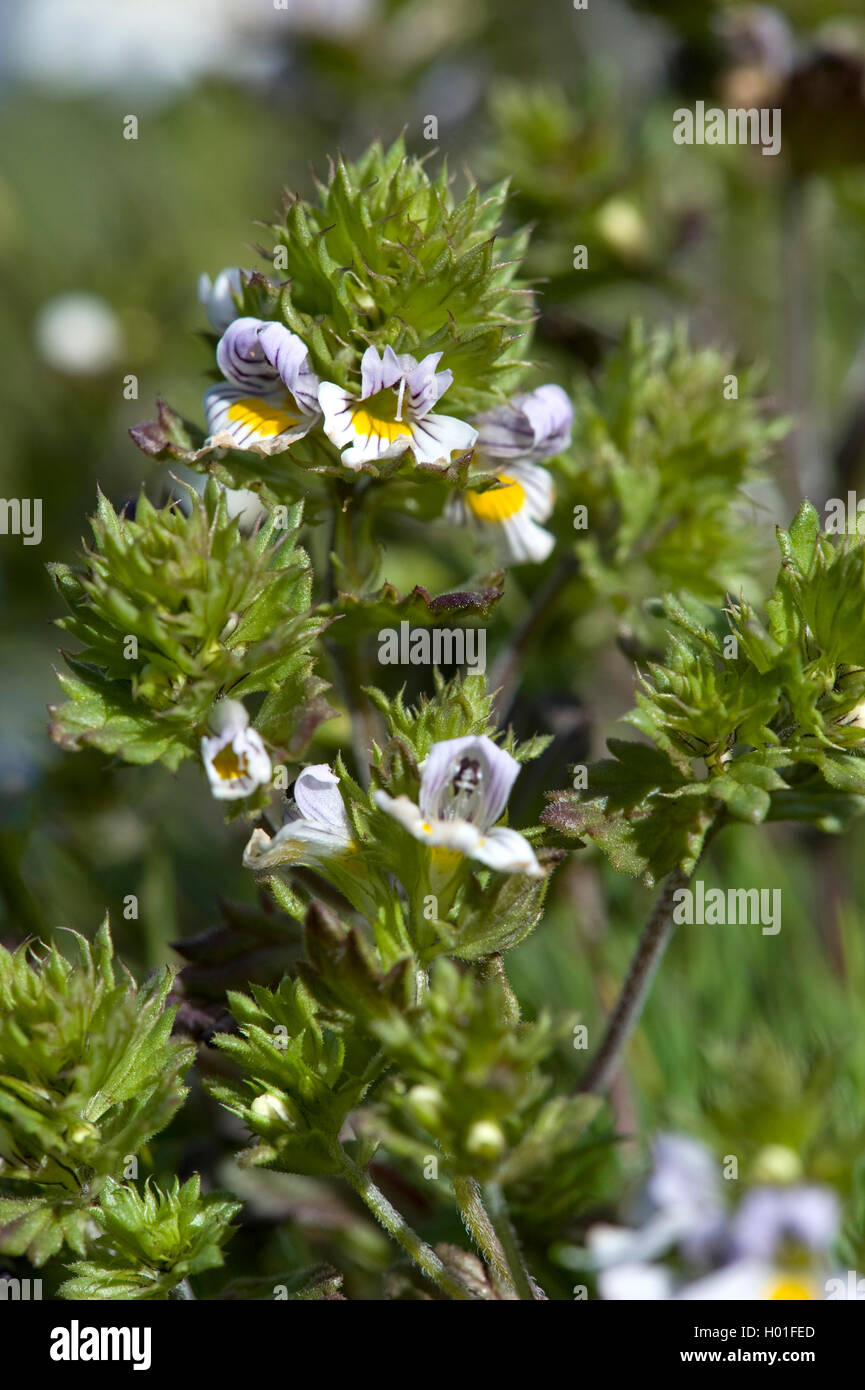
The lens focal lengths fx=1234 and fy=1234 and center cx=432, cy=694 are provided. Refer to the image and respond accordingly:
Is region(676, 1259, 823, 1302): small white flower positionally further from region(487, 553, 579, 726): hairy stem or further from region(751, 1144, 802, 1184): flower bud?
region(487, 553, 579, 726): hairy stem

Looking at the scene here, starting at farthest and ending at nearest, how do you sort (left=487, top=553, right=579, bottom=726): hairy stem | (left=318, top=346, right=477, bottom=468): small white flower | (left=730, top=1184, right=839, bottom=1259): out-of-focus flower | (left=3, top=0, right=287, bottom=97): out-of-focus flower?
(left=3, top=0, right=287, bottom=97): out-of-focus flower
(left=487, top=553, right=579, bottom=726): hairy stem
(left=318, top=346, right=477, bottom=468): small white flower
(left=730, top=1184, right=839, bottom=1259): out-of-focus flower

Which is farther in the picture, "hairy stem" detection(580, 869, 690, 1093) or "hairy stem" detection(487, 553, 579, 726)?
"hairy stem" detection(487, 553, 579, 726)

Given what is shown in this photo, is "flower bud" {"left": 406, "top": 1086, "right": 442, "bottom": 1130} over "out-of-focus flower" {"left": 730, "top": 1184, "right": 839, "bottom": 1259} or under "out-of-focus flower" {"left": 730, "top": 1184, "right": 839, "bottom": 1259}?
over

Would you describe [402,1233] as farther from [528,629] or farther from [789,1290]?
[528,629]

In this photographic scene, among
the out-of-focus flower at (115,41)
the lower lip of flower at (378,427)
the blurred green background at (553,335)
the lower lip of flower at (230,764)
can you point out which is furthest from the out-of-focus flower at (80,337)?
the lower lip of flower at (230,764)

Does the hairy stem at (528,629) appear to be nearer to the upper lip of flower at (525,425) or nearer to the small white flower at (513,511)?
the small white flower at (513,511)

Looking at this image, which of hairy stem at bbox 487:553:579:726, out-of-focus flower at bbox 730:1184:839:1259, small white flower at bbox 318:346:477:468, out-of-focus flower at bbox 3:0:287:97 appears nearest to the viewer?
out-of-focus flower at bbox 730:1184:839:1259

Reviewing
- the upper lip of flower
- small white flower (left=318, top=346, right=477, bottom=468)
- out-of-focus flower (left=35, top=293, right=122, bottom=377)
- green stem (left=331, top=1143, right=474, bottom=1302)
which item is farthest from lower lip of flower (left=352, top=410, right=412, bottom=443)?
out-of-focus flower (left=35, top=293, right=122, bottom=377)
